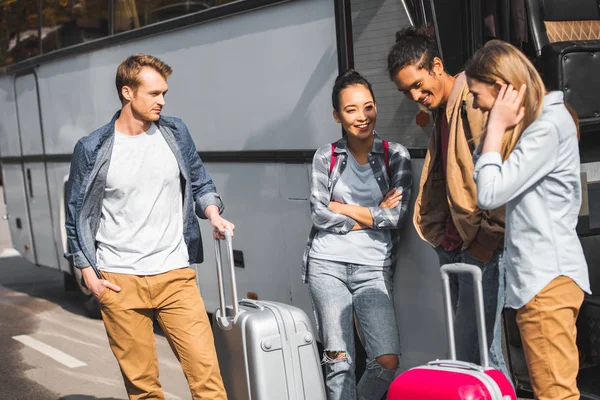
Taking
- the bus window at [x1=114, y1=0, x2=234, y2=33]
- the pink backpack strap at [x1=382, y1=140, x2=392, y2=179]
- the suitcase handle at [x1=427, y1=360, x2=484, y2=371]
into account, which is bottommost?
the suitcase handle at [x1=427, y1=360, x2=484, y2=371]

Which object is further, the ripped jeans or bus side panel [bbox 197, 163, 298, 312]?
bus side panel [bbox 197, 163, 298, 312]

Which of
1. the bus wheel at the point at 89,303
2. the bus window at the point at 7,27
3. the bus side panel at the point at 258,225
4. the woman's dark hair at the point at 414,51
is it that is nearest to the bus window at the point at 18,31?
the bus window at the point at 7,27

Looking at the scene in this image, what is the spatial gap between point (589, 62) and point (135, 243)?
2.14m

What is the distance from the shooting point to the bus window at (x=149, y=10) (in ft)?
20.1

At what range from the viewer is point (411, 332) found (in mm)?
4551

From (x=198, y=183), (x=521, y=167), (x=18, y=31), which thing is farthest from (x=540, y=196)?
(x=18, y=31)

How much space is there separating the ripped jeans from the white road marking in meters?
3.05

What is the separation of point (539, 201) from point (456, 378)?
627 mm

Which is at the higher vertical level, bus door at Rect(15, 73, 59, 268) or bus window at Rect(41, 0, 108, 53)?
bus window at Rect(41, 0, 108, 53)

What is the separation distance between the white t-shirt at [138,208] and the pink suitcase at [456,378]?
1.38m

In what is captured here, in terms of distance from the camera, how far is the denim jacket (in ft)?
13.6

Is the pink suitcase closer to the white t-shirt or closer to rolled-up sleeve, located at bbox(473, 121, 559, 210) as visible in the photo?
rolled-up sleeve, located at bbox(473, 121, 559, 210)

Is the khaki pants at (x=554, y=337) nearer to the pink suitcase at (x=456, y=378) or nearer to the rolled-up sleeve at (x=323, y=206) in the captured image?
the pink suitcase at (x=456, y=378)

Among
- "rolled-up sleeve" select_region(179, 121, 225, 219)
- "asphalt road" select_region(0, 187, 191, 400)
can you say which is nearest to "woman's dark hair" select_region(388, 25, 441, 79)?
"rolled-up sleeve" select_region(179, 121, 225, 219)
